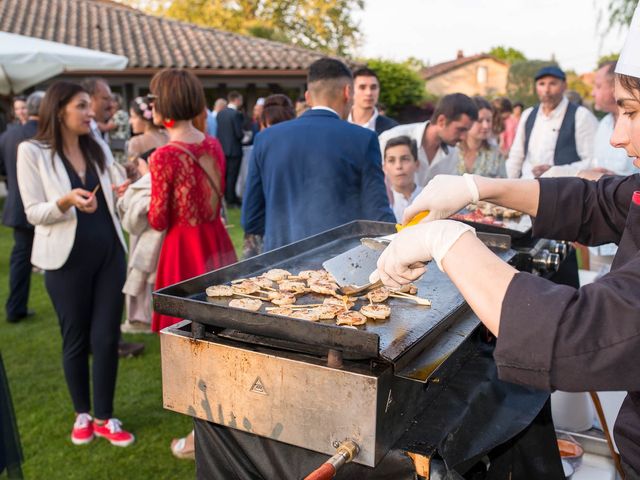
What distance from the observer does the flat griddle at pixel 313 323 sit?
4.60 ft

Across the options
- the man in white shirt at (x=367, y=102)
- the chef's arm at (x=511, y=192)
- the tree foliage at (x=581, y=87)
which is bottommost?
the chef's arm at (x=511, y=192)

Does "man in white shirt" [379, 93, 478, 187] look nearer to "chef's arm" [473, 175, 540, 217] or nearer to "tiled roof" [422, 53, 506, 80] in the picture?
"chef's arm" [473, 175, 540, 217]

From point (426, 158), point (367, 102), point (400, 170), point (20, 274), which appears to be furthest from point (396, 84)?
point (400, 170)

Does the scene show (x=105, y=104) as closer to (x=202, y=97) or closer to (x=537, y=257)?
(x=202, y=97)

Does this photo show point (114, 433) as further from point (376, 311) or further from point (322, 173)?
point (376, 311)

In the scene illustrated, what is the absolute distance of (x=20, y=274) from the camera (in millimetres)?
5328

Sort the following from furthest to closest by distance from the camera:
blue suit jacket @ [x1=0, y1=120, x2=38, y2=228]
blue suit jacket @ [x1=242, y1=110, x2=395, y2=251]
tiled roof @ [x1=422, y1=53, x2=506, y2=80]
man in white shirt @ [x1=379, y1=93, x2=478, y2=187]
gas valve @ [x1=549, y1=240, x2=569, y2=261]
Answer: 1. tiled roof @ [x1=422, y1=53, x2=506, y2=80]
2. blue suit jacket @ [x1=0, y1=120, x2=38, y2=228]
3. man in white shirt @ [x1=379, y1=93, x2=478, y2=187]
4. blue suit jacket @ [x1=242, y1=110, x2=395, y2=251]
5. gas valve @ [x1=549, y1=240, x2=569, y2=261]

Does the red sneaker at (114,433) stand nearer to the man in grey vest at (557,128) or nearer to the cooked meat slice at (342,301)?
the cooked meat slice at (342,301)

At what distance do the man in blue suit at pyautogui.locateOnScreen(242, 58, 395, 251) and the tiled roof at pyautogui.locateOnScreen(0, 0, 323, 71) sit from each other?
1190cm

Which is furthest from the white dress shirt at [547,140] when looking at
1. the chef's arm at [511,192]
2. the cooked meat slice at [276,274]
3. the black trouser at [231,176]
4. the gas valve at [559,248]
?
the black trouser at [231,176]

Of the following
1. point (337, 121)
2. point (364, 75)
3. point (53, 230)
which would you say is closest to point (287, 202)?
point (337, 121)

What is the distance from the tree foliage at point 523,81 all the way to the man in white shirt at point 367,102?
26.6 metres

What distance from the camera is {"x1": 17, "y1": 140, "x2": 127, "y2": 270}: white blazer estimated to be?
3.13 m

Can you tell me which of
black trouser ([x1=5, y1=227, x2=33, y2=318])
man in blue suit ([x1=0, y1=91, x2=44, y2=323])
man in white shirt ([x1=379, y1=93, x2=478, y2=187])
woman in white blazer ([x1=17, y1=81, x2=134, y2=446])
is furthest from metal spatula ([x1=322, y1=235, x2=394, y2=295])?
black trouser ([x1=5, y1=227, x2=33, y2=318])
